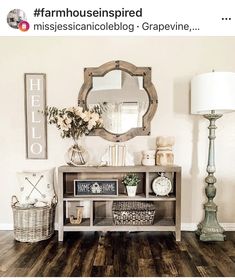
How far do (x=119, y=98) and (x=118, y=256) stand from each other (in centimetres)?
162

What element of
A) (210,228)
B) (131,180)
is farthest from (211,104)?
(210,228)

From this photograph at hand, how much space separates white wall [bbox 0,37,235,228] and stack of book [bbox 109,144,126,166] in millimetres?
284

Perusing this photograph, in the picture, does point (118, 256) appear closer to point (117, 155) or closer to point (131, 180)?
point (131, 180)

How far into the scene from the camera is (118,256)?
235cm

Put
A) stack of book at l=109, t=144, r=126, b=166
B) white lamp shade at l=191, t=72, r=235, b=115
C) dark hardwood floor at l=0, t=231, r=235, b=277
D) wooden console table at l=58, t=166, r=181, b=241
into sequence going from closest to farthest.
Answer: dark hardwood floor at l=0, t=231, r=235, b=277, white lamp shade at l=191, t=72, r=235, b=115, wooden console table at l=58, t=166, r=181, b=241, stack of book at l=109, t=144, r=126, b=166
